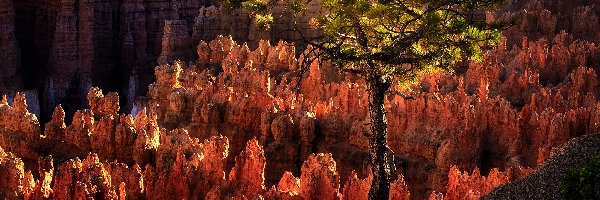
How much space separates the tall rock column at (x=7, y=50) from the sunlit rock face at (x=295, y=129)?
101mm

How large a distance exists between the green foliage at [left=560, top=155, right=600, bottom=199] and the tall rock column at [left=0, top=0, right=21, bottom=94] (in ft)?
111

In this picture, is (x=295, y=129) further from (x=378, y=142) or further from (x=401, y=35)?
(x=401, y=35)

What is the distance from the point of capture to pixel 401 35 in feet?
47.5

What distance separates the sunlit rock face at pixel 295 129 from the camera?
56.9 ft

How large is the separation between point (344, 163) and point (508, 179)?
735 centimetres

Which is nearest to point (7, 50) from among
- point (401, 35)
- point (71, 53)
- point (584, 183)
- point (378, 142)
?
point (71, 53)

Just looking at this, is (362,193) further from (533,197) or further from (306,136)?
(306,136)

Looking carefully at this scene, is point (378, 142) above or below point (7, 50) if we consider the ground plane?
below

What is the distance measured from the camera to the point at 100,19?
47.4 metres

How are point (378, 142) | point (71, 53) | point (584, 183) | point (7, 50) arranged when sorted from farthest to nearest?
point (71, 53) → point (7, 50) → point (378, 142) → point (584, 183)

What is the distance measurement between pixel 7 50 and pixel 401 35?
1243 inches

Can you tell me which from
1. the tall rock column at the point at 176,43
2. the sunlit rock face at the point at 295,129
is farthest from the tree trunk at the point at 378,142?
the tall rock column at the point at 176,43

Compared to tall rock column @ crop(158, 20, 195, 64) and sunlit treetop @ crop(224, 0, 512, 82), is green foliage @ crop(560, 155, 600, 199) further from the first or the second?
tall rock column @ crop(158, 20, 195, 64)

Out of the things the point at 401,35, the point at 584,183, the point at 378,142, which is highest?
the point at 401,35
